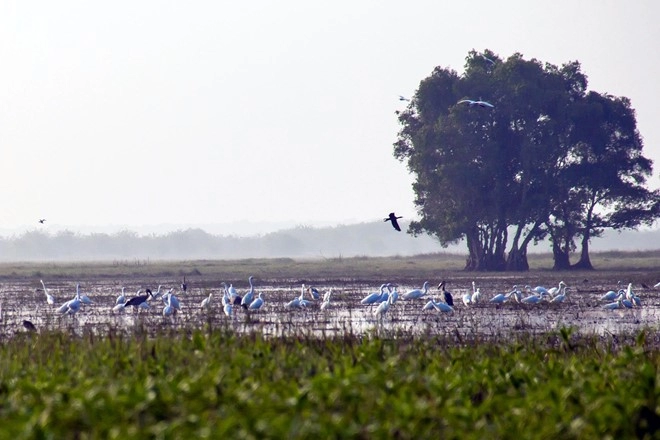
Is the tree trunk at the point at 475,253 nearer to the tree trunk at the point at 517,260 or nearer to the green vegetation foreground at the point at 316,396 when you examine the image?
the tree trunk at the point at 517,260

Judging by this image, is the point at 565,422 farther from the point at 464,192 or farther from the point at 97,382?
the point at 464,192

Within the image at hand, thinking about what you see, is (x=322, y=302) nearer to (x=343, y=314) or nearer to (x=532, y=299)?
(x=343, y=314)

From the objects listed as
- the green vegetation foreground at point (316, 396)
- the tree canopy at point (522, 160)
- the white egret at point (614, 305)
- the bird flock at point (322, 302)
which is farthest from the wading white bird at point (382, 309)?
the tree canopy at point (522, 160)

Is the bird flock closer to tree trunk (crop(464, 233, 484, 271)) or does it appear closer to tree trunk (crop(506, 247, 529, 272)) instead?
tree trunk (crop(464, 233, 484, 271))

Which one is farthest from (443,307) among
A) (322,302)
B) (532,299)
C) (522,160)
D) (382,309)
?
(522,160)

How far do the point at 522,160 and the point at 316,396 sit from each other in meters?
51.8

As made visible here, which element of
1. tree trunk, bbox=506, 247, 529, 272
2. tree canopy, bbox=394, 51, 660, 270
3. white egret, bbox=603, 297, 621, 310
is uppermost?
tree canopy, bbox=394, 51, 660, 270

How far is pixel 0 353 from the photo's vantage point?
13773 mm

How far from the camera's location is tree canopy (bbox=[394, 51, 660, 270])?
60062mm

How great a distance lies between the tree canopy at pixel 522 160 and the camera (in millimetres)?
60062

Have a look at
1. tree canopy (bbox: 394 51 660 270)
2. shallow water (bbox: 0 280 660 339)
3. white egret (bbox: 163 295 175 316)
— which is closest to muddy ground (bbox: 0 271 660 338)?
shallow water (bbox: 0 280 660 339)

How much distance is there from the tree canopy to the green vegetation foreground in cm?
4752

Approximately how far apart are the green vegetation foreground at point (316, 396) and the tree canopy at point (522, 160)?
1871 inches

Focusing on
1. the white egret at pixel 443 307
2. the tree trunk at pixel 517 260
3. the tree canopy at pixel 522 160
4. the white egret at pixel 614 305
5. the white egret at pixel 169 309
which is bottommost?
the white egret at pixel 614 305
